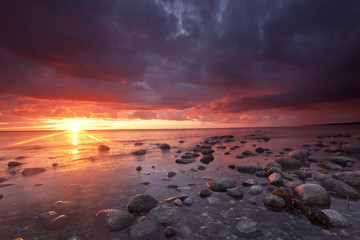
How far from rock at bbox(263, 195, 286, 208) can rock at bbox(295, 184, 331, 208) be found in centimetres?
99

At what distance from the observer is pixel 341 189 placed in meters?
6.49

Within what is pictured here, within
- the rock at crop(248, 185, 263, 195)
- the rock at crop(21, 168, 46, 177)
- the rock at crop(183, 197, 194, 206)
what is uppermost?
the rock at crop(248, 185, 263, 195)

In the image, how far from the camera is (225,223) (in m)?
4.66

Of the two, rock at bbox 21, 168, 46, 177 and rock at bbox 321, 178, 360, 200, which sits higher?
rock at bbox 321, 178, 360, 200

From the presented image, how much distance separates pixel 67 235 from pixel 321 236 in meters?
6.92

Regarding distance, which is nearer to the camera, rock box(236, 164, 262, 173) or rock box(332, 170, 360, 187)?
rock box(332, 170, 360, 187)

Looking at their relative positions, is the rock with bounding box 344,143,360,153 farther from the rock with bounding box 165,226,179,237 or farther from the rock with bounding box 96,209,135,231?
the rock with bounding box 96,209,135,231

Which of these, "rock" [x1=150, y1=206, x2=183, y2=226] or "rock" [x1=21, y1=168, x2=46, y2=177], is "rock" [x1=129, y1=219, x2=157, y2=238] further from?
"rock" [x1=21, y1=168, x2=46, y2=177]

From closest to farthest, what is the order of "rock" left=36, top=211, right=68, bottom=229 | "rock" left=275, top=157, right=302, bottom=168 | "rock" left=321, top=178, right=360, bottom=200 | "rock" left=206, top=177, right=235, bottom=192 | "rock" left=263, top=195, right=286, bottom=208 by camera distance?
1. "rock" left=36, top=211, right=68, bottom=229
2. "rock" left=263, top=195, right=286, bottom=208
3. "rock" left=321, top=178, right=360, bottom=200
4. "rock" left=206, top=177, right=235, bottom=192
5. "rock" left=275, top=157, right=302, bottom=168

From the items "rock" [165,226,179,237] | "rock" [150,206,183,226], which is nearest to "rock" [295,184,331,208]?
"rock" [150,206,183,226]

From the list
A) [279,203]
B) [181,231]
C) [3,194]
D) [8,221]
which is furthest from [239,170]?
[3,194]

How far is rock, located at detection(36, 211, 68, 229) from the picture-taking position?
4758mm

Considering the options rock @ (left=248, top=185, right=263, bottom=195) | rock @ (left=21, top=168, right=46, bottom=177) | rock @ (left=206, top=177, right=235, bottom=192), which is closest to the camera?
rock @ (left=248, top=185, right=263, bottom=195)

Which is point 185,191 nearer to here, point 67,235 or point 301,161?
point 67,235
